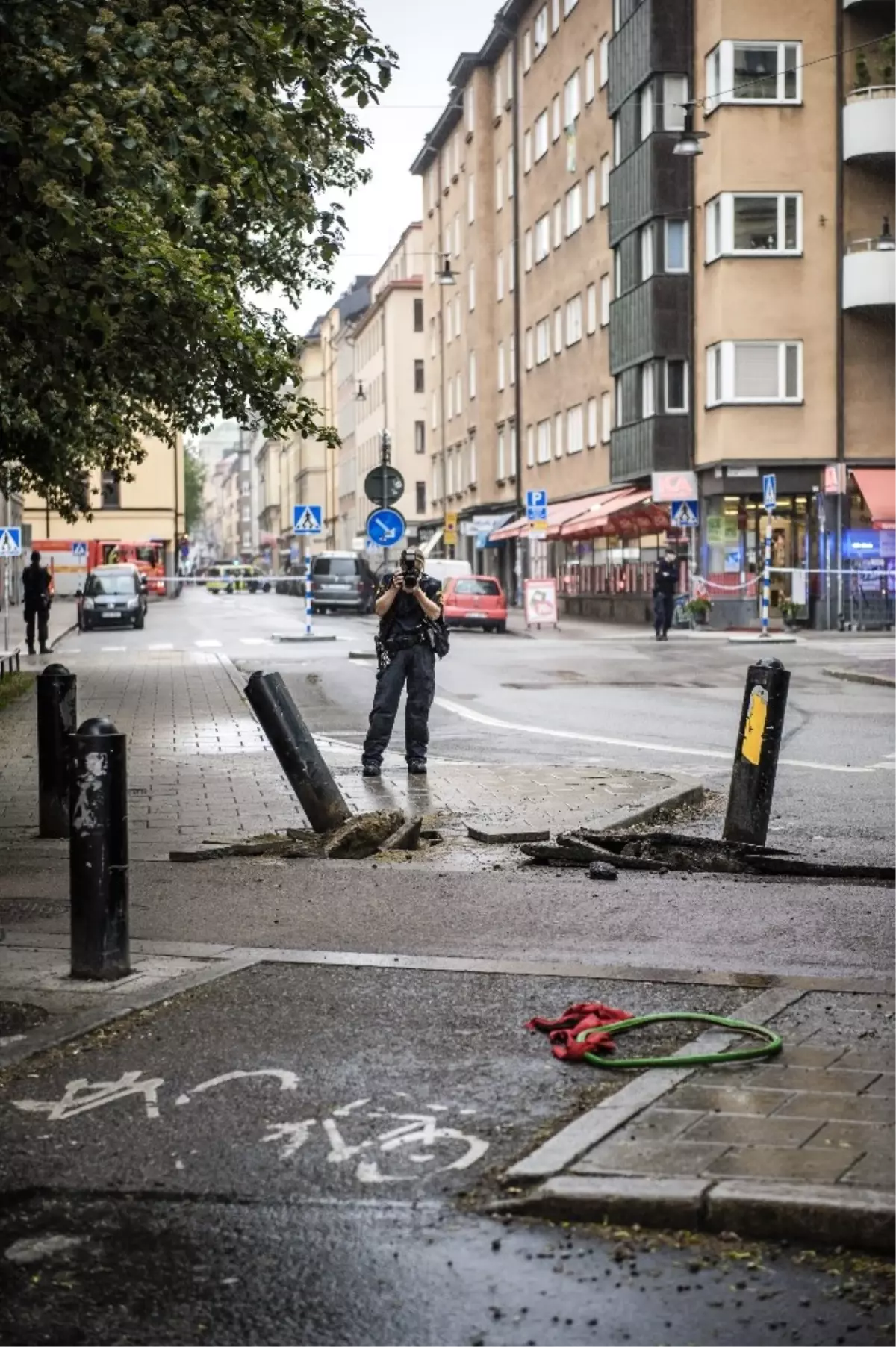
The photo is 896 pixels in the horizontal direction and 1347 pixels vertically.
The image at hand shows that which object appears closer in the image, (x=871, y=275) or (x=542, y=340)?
(x=871, y=275)

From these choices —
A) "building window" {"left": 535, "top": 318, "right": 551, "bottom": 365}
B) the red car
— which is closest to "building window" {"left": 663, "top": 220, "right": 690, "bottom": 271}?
the red car

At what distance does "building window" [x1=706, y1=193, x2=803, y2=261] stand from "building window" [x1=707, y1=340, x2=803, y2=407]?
2132 mm

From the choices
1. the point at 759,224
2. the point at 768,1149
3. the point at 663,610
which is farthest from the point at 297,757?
the point at 759,224

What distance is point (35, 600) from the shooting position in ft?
125

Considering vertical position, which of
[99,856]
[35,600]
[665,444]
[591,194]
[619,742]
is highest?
[591,194]

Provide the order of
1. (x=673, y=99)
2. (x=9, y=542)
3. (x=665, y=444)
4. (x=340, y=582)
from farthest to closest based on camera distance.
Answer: (x=340, y=582) < (x=673, y=99) < (x=665, y=444) < (x=9, y=542)

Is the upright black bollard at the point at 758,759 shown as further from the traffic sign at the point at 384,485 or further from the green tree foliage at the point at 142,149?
the traffic sign at the point at 384,485

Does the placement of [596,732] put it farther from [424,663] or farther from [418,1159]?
[418,1159]

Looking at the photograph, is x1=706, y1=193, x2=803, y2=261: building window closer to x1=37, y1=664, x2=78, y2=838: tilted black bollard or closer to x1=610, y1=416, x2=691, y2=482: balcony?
x1=610, y1=416, x2=691, y2=482: balcony

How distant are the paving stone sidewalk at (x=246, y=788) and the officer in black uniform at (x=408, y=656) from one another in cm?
25

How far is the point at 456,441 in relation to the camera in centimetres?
8300

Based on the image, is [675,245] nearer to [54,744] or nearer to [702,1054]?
[54,744]

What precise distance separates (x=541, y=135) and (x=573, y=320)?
28.9 feet

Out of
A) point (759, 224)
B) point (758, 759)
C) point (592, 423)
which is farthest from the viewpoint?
point (592, 423)
